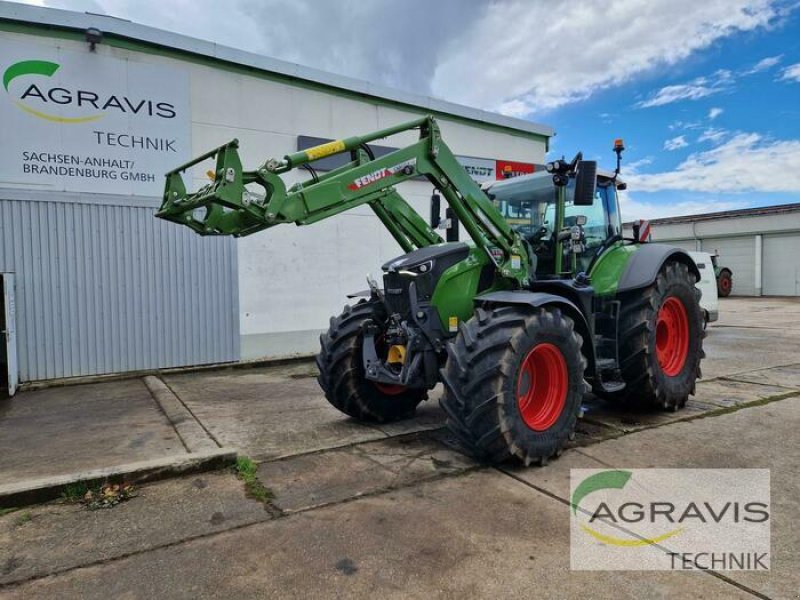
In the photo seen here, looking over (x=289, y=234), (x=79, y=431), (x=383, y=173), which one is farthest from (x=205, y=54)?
(x=79, y=431)

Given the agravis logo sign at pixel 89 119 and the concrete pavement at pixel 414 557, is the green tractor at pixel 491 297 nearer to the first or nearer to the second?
the concrete pavement at pixel 414 557

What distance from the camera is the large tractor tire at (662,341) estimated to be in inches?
202

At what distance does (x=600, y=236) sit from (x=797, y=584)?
12.3 feet

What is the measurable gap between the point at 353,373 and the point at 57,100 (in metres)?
6.09

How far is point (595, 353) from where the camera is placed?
4.98m

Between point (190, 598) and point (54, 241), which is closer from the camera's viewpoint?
point (190, 598)

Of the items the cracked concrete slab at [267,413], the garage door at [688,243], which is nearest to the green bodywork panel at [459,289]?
the cracked concrete slab at [267,413]

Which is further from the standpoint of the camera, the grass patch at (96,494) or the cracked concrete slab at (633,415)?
the cracked concrete slab at (633,415)

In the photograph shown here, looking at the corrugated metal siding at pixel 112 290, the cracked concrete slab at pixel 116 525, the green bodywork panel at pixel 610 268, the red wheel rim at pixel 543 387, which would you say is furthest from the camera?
the corrugated metal siding at pixel 112 290

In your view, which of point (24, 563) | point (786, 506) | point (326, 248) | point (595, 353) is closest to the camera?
point (24, 563)

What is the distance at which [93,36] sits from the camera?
300 inches

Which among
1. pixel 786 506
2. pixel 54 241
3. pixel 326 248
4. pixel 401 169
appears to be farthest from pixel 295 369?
pixel 786 506

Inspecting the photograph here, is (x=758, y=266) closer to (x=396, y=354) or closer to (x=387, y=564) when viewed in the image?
(x=396, y=354)

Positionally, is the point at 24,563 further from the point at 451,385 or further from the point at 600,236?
the point at 600,236
